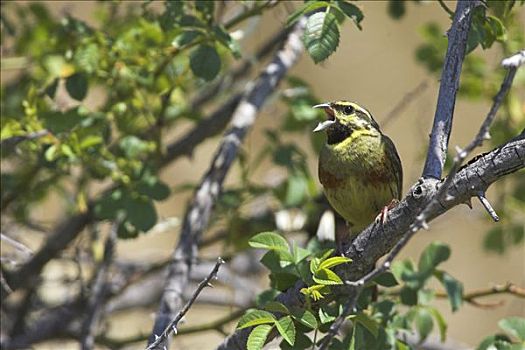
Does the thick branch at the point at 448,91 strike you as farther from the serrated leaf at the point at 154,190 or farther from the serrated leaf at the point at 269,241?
the serrated leaf at the point at 154,190

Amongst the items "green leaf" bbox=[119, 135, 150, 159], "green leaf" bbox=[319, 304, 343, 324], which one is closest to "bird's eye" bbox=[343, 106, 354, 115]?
"green leaf" bbox=[119, 135, 150, 159]

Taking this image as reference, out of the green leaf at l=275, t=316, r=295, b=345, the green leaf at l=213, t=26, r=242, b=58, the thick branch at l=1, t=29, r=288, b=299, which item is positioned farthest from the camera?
the thick branch at l=1, t=29, r=288, b=299

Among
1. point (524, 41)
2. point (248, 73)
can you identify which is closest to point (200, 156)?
point (248, 73)

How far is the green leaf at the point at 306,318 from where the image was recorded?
258 centimetres

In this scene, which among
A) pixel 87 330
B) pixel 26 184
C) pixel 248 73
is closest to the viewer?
pixel 87 330

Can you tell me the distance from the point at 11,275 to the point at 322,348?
7.33ft

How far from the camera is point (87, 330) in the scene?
12.9ft

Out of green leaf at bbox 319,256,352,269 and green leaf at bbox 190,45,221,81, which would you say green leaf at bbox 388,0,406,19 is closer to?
green leaf at bbox 190,45,221,81

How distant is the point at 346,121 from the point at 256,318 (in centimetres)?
124

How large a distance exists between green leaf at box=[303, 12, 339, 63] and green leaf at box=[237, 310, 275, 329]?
72 centimetres

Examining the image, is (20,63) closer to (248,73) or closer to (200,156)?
(248,73)

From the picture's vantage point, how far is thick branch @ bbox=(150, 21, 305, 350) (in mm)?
3436

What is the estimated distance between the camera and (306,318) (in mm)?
2592

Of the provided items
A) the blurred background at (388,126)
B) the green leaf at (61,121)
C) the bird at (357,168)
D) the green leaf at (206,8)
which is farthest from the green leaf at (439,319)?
the blurred background at (388,126)
